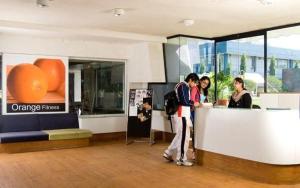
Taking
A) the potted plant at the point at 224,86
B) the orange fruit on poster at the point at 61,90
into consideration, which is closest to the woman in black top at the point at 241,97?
the potted plant at the point at 224,86

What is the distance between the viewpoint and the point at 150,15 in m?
6.30

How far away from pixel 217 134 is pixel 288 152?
3.71 feet

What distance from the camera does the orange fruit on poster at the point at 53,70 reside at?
8203mm

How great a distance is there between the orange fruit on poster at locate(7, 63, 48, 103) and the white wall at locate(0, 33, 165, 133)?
0.42 m

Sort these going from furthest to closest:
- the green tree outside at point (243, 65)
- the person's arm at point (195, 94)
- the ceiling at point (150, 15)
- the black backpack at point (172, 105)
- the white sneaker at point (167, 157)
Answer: the green tree outside at point (243, 65)
the person's arm at point (195, 94)
the white sneaker at point (167, 157)
the black backpack at point (172, 105)
the ceiling at point (150, 15)

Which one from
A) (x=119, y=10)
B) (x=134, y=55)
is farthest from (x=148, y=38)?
(x=119, y=10)

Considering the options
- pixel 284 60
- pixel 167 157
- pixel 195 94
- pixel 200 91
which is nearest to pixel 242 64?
pixel 284 60

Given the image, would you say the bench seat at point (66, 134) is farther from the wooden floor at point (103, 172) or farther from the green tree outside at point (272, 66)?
the green tree outside at point (272, 66)

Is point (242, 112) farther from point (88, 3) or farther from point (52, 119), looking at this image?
point (52, 119)

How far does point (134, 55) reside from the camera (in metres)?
9.15

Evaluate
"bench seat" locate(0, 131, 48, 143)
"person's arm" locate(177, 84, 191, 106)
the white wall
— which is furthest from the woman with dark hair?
"bench seat" locate(0, 131, 48, 143)

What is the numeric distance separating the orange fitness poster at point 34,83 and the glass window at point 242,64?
13.0 ft

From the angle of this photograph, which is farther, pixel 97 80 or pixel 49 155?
pixel 97 80

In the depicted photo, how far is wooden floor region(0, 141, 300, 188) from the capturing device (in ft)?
15.6
